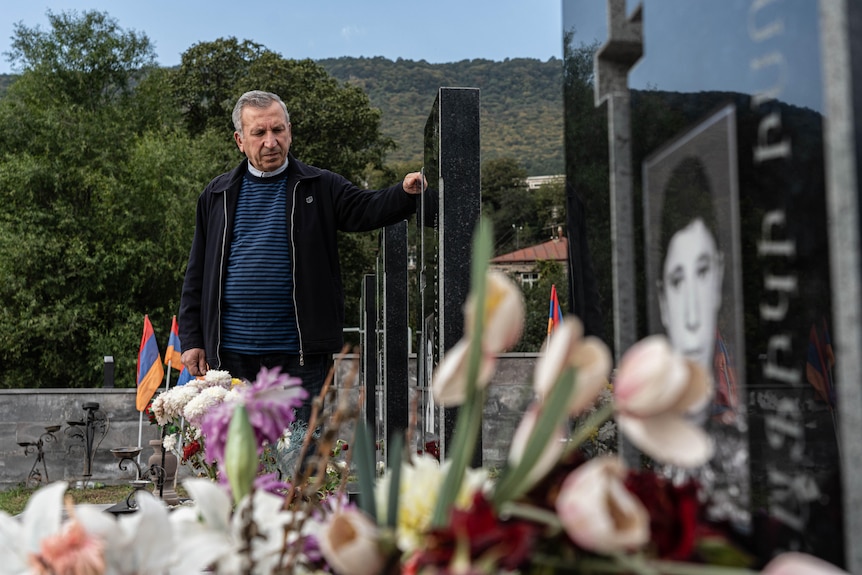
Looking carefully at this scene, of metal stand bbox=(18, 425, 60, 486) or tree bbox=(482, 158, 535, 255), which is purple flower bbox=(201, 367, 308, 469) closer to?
tree bbox=(482, 158, 535, 255)

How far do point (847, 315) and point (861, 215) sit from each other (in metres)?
0.07

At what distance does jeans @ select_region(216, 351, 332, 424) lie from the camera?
11.7 feet

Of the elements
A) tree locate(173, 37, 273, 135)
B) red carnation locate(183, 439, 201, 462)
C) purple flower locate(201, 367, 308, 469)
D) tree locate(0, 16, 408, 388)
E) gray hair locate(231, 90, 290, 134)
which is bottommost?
red carnation locate(183, 439, 201, 462)

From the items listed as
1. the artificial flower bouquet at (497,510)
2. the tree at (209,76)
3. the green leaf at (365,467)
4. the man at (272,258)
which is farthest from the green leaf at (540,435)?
the tree at (209,76)

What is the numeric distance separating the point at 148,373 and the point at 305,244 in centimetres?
856

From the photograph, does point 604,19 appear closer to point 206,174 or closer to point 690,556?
point 690,556

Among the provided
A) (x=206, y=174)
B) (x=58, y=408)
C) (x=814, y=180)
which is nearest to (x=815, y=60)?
(x=814, y=180)

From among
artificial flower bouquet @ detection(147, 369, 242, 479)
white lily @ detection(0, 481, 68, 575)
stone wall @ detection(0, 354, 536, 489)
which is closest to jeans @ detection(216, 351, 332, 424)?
artificial flower bouquet @ detection(147, 369, 242, 479)

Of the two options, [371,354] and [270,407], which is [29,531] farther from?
[371,354]

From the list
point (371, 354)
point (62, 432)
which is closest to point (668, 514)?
point (371, 354)

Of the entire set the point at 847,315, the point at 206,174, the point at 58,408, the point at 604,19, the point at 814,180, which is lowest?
the point at 58,408

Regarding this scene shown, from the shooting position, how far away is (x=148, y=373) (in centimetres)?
1159

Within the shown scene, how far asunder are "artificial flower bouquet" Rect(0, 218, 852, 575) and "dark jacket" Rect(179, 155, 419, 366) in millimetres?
2730

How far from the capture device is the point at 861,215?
652mm
